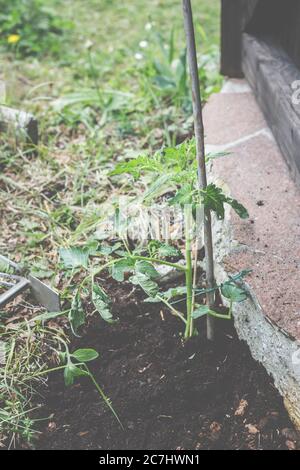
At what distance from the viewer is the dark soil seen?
1.58m

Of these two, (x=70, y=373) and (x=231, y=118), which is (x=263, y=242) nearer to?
(x=70, y=373)

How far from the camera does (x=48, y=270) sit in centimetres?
210

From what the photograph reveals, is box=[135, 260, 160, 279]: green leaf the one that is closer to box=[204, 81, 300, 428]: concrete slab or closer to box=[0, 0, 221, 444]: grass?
box=[0, 0, 221, 444]: grass

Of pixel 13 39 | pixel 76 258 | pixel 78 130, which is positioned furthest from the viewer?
pixel 13 39

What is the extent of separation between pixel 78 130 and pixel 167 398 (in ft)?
5.78

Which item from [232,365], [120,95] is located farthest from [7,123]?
[232,365]

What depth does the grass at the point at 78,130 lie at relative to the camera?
87.4 inches

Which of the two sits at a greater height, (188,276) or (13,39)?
(13,39)

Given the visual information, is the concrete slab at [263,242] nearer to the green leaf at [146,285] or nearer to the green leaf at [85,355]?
the green leaf at [146,285]

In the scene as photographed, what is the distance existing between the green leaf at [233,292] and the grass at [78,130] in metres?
0.44

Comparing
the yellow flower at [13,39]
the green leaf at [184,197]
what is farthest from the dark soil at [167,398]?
the yellow flower at [13,39]

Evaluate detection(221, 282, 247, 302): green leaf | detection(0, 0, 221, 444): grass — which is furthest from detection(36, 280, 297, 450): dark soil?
detection(221, 282, 247, 302): green leaf

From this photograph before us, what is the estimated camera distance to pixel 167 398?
1670mm

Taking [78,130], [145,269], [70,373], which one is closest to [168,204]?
[145,269]
